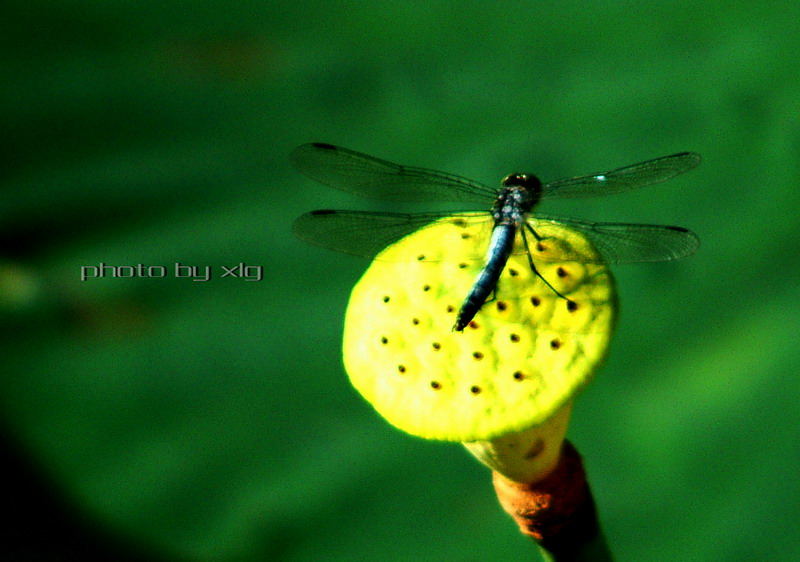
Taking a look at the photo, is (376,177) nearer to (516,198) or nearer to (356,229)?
(356,229)

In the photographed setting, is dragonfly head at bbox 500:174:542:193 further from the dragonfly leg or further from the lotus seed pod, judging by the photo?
the lotus seed pod

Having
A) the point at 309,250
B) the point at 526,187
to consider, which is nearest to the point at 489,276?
the point at 526,187

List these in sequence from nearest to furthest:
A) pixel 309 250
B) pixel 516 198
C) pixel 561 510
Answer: pixel 561 510 < pixel 516 198 < pixel 309 250

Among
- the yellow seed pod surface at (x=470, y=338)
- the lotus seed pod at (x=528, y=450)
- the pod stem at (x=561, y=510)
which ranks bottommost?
the pod stem at (x=561, y=510)

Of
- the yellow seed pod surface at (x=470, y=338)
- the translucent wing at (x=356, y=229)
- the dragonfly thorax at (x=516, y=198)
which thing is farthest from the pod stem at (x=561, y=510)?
the translucent wing at (x=356, y=229)

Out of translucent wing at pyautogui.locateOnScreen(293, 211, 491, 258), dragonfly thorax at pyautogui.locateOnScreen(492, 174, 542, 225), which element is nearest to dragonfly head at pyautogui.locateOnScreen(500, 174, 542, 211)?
dragonfly thorax at pyautogui.locateOnScreen(492, 174, 542, 225)

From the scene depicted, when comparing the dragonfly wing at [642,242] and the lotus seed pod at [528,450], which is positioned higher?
the dragonfly wing at [642,242]

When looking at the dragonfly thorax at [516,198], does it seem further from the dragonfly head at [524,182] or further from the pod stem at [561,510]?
the pod stem at [561,510]
